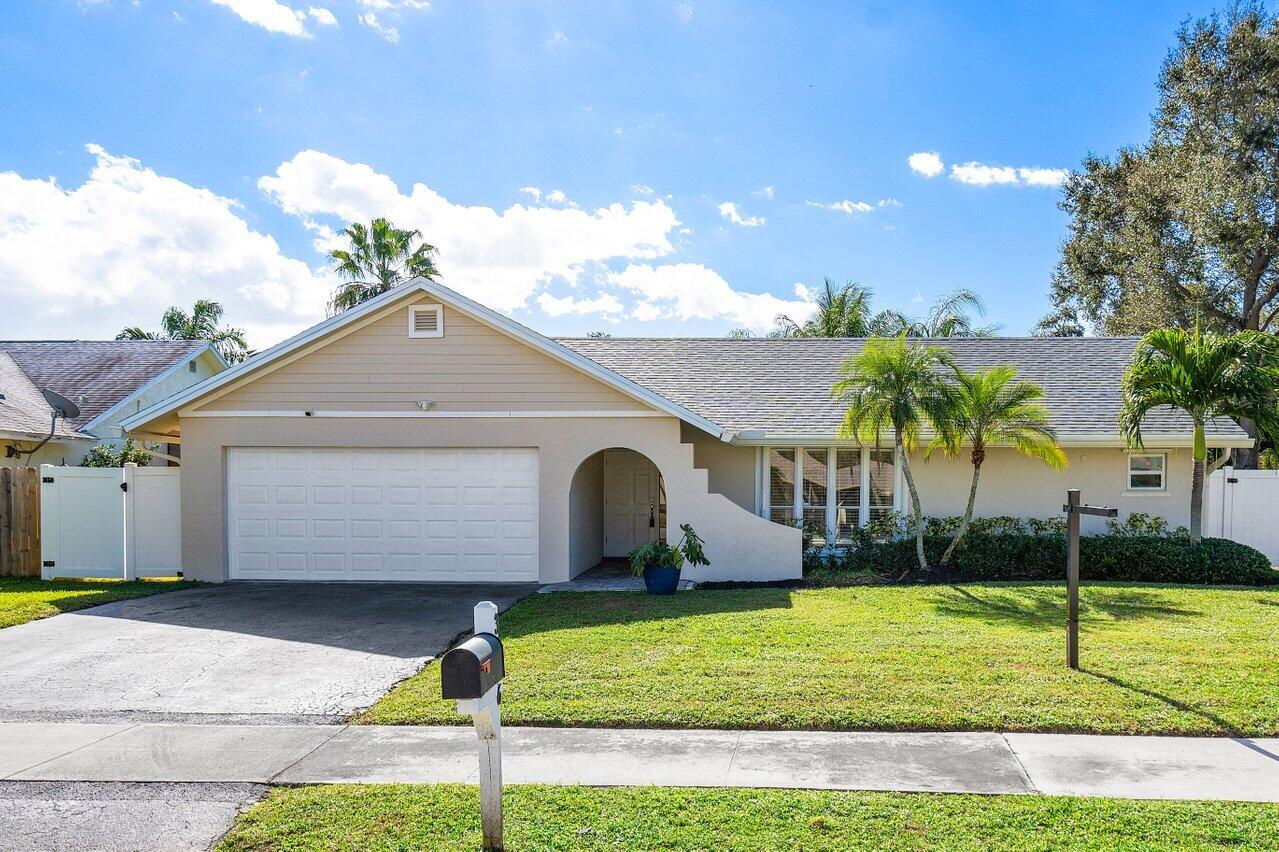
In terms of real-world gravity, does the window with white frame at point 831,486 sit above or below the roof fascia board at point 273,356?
below

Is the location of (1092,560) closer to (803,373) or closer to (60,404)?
(803,373)

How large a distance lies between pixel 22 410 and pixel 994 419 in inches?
787

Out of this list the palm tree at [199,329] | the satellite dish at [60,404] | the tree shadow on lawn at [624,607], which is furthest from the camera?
the palm tree at [199,329]

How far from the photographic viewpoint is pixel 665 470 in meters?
13.5

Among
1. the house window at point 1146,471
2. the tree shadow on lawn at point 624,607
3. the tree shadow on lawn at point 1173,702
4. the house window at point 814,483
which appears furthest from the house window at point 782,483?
the tree shadow on lawn at point 1173,702

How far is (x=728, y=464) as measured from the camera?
15.6 metres

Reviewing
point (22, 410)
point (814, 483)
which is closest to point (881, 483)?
point (814, 483)

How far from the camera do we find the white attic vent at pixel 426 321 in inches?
532

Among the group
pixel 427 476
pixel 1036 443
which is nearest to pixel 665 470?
pixel 427 476

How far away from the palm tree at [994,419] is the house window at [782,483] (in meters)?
2.77

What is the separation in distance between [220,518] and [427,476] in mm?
3477

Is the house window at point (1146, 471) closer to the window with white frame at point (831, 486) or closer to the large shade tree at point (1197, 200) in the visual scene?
the window with white frame at point (831, 486)

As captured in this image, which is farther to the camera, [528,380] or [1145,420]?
[1145,420]

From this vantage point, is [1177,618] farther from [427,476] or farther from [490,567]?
[427,476]
